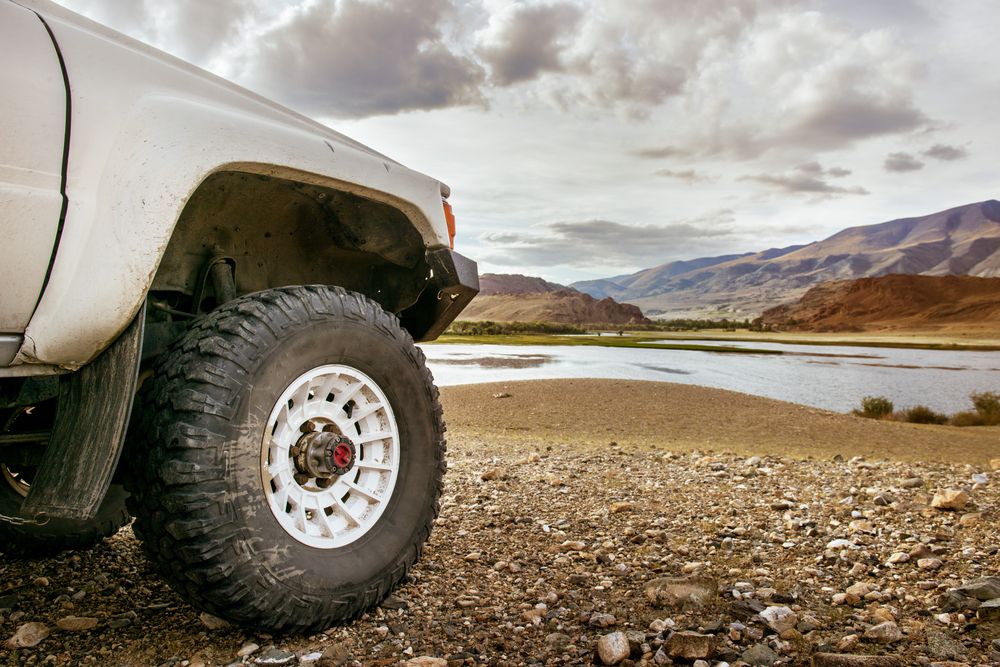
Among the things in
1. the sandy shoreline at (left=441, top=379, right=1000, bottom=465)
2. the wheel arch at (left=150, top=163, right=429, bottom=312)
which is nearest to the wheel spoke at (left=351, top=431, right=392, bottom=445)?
the wheel arch at (left=150, top=163, right=429, bottom=312)

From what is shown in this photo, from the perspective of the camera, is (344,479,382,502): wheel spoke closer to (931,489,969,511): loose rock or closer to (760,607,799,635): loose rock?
(760,607,799,635): loose rock

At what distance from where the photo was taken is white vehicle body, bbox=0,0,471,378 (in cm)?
171

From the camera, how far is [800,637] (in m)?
2.25

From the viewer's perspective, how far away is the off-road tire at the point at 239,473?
1.89 m

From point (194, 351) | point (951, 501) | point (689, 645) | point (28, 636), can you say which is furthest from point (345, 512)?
point (951, 501)

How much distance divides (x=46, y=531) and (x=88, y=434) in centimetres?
157

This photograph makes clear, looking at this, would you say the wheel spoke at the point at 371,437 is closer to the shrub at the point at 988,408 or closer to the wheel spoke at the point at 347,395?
the wheel spoke at the point at 347,395

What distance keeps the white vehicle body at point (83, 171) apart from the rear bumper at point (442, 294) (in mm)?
1092

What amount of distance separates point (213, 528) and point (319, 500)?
1.37 ft

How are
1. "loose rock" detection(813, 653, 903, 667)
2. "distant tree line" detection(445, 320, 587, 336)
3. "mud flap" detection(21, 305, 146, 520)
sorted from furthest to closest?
"distant tree line" detection(445, 320, 587, 336)
"loose rock" detection(813, 653, 903, 667)
"mud flap" detection(21, 305, 146, 520)

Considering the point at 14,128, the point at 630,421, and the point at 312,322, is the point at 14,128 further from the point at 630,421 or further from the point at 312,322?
the point at 630,421

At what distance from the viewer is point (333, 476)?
225cm

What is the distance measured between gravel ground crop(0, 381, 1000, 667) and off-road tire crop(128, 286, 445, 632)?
0.22m

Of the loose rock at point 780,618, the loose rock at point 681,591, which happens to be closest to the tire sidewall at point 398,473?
the loose rock at point 681,591
